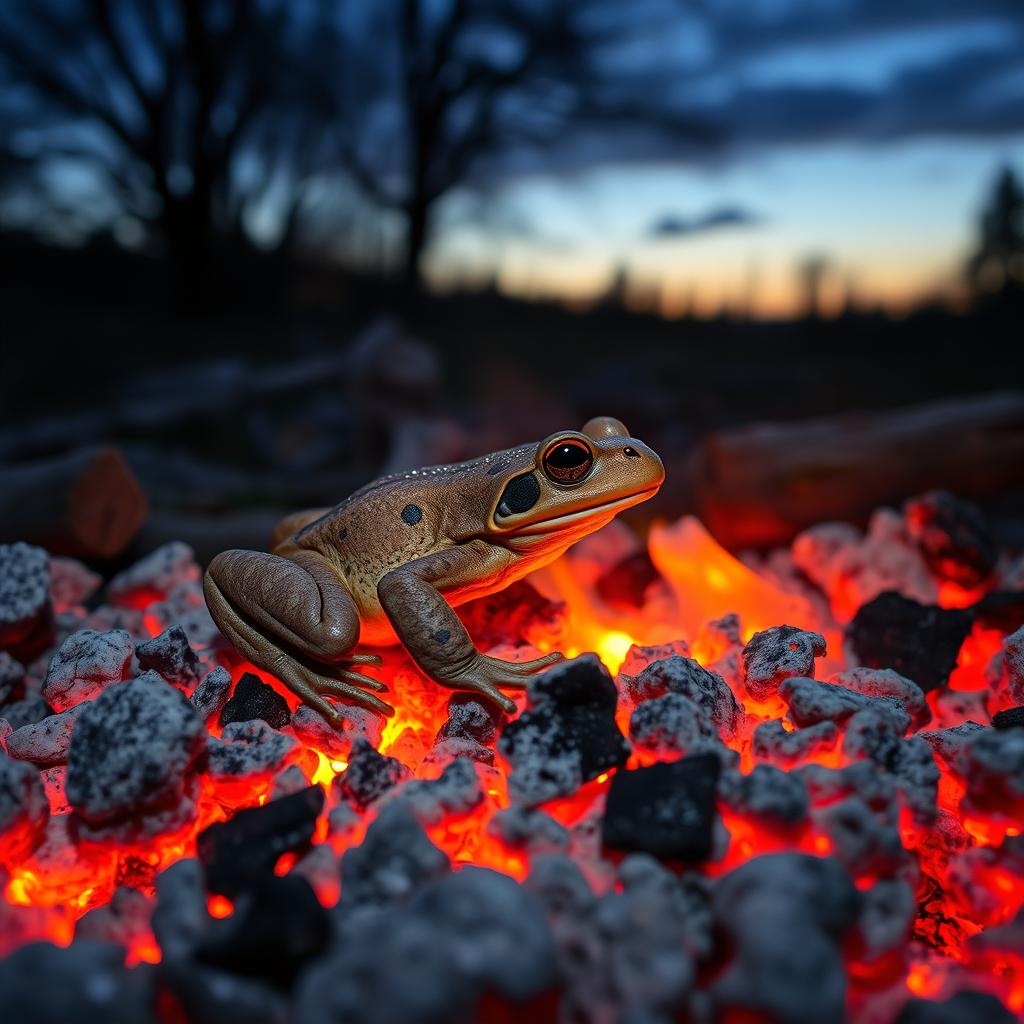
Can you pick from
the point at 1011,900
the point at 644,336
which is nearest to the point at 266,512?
the point at 1011,900

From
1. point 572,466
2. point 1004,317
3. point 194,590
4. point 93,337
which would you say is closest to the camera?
point 572,466

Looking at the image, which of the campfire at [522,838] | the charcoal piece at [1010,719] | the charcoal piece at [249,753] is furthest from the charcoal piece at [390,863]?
the charcoal piece at [1010,719]

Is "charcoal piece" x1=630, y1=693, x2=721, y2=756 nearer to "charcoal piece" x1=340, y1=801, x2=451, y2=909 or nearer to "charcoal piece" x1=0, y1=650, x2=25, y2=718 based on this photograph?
"charcoal piece" x1=340, y1=801, x2=451, y2=909

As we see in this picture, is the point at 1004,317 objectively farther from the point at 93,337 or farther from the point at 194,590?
the point at 93,337

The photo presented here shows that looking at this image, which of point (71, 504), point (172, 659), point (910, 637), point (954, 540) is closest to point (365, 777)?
point (172, 659)

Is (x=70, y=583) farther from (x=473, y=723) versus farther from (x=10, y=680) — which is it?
(x=473, y=723)

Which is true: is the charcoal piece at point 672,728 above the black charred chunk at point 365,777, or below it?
above

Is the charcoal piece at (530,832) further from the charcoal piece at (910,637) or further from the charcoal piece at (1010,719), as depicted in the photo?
the charcoal piece at (910,637)
